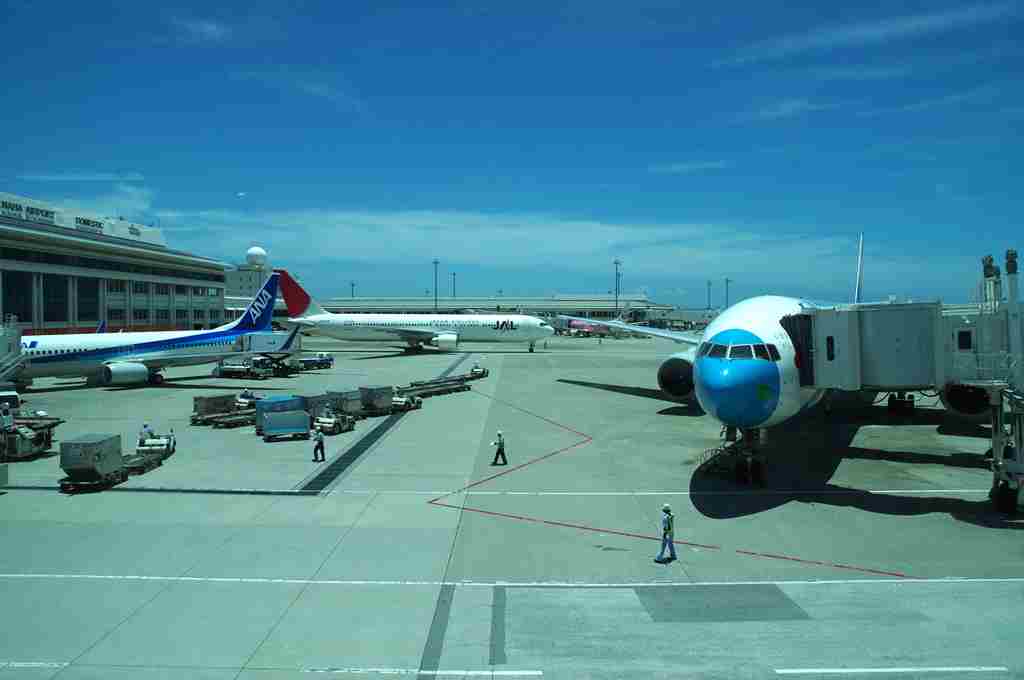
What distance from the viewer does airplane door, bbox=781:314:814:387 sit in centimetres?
1861

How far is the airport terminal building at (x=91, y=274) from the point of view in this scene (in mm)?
64188

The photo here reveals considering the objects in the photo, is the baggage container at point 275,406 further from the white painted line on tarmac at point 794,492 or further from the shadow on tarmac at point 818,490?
the shadow on tarmac at point 818,490

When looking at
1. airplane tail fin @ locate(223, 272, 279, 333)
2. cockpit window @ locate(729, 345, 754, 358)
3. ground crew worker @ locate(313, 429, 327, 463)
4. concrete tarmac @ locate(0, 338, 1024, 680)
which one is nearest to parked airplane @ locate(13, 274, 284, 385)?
airplane tail fin @ locate(223, 272, 279, 333)

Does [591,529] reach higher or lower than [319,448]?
lower

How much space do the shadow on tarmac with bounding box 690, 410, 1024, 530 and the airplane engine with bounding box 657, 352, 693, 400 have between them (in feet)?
15.7

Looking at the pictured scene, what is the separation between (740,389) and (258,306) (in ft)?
133

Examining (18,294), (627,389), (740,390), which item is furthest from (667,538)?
(18,294)

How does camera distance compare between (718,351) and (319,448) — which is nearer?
(718,351)

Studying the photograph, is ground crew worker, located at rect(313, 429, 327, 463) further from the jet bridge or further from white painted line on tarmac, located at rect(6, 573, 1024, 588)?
the jet bridge

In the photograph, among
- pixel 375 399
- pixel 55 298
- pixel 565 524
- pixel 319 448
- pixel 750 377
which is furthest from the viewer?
pixel 55 298

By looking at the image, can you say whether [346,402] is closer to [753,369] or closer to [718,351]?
[718,351]

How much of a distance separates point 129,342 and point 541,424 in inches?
1090

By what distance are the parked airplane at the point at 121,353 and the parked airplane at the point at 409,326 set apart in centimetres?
2450

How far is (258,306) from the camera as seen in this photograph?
4978 centimetres
